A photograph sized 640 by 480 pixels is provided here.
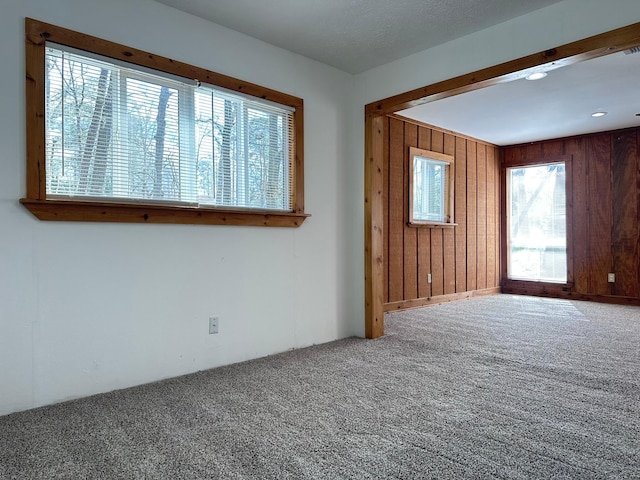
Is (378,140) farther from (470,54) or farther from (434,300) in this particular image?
(434,300)

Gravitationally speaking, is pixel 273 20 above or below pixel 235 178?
above

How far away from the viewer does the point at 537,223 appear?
656cm

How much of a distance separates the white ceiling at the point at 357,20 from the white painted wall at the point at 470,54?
0.23 feet

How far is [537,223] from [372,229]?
159 inches

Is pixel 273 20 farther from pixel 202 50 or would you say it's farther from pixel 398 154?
pixel 398 154

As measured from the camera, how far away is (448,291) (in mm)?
5871

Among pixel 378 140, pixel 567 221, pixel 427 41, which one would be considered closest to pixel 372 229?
pixel 378 140

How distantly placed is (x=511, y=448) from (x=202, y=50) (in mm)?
2966

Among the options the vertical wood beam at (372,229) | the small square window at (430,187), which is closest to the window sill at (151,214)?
the vertical wood beam at (372,229)

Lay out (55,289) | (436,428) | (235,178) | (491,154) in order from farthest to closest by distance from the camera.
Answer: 1. (491,154)
2. (235,178)
3. (55,289)
4. (436,428)

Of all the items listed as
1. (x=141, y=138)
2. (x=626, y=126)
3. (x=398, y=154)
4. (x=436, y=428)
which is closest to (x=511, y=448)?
(x=436, y=428)

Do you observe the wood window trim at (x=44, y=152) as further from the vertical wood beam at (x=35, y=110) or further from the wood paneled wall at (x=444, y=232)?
the wood paneled wall at (x=444, y=232)

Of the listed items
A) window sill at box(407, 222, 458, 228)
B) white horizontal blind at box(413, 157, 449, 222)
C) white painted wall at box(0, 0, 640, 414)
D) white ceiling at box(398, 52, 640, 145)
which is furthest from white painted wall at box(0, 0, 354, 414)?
white horizontal blind at box(413, 157, 449, 222)

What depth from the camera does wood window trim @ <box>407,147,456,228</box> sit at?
5.34m
